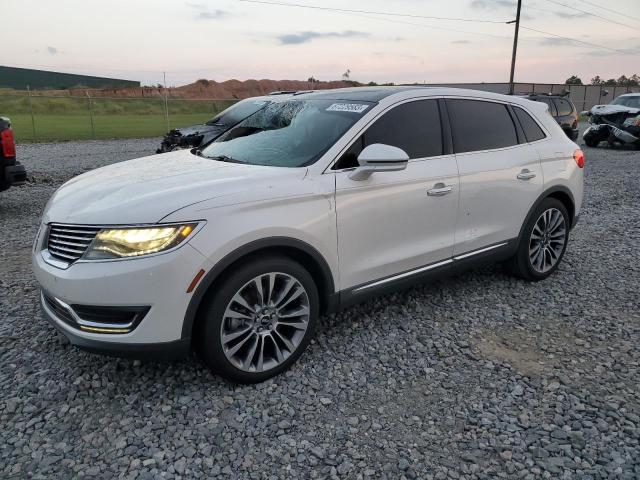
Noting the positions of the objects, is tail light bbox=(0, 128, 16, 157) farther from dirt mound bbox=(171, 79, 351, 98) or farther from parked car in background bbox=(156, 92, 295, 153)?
dirt mound bbox=(171, 79, 351, 98)

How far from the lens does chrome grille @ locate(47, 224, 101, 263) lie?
277 cm

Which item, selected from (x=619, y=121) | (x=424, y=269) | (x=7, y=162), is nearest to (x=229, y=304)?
(x=424, y=269)

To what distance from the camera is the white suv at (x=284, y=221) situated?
8.86 feet

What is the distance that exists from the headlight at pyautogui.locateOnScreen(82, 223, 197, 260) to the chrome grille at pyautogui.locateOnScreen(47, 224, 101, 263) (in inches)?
4.8

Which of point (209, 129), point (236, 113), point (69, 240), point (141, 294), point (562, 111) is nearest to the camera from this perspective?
point (141, 294)

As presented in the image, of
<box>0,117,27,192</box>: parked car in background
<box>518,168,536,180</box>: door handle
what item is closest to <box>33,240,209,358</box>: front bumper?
<box>518,168,536,180</box>: door handle

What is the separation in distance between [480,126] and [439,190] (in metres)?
0.87

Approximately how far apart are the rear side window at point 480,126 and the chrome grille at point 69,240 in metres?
2.72

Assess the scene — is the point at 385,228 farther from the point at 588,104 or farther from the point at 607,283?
the point at 588,104

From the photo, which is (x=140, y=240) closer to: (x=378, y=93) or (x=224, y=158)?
(x=224, y=158)

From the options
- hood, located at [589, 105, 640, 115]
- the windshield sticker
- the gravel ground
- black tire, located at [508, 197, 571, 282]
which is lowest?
the gravel ground

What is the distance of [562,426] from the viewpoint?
9.09 feet

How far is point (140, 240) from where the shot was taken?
267 cm

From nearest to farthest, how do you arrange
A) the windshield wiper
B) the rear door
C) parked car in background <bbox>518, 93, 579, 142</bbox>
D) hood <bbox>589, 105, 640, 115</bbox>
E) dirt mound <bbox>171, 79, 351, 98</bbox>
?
1. the windshield wiper
2. the rear door
3. parked car in background <bbox>518, 93, 579, 142</bbox>
4. hood <bbox>589, 105, 640, 115</bbox>
5. dirt mound <bbox>171, 79, 351, 98</bbox>
